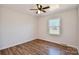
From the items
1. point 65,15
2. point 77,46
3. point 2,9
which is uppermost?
point 2,9

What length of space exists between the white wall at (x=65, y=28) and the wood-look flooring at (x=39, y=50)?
0.28 ft

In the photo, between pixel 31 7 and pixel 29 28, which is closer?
pixel 31 7

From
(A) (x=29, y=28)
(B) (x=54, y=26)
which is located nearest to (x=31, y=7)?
(A) (x=29, y=28)

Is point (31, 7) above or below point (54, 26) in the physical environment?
above

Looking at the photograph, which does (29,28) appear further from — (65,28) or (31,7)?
(65,28)

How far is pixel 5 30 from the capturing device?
1.23m

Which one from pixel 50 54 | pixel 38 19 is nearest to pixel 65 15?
pixel 38 19

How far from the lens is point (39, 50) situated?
1285 millimetres

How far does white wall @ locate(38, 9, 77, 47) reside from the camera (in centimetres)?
122

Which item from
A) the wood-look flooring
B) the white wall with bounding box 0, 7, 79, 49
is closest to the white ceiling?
the white wall with bounding box 0, 7, 79, 49

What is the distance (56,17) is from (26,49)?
0.67 m

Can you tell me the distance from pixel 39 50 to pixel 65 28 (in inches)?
20.6

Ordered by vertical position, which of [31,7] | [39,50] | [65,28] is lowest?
[39,50]

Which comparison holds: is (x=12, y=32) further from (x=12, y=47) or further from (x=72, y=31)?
(x=72, y=31)
